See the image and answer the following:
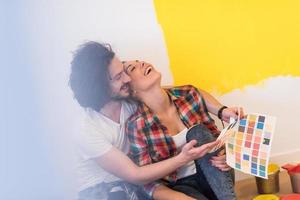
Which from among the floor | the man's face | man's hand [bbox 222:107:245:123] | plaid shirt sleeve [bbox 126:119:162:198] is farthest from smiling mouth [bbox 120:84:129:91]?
the floor

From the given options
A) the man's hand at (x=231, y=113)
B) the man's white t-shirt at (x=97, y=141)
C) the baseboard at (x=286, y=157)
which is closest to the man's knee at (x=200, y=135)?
the man's hand at (x=231, y=113)

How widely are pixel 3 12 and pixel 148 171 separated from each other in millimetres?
689

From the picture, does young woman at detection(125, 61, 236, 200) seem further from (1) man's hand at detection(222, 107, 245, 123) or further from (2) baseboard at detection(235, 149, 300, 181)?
(2) baseboard at detection(235, 149, 300, 181)

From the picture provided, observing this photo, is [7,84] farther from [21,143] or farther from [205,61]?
[205,61]

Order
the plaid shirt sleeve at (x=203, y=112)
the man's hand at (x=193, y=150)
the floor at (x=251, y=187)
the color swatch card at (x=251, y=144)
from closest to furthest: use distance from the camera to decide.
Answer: the man's hand at (x=193, y=150), the color swatch card at (x=251, y=144), the plaid shirt sleeve at (x=203, y=112), the floor at (x=251, y=187)

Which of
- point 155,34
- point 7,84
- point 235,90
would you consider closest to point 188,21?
point 155,34

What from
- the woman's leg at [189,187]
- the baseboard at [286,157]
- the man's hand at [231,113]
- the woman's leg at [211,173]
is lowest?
the baseboard at [286,157]

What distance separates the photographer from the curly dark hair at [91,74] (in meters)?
1.23

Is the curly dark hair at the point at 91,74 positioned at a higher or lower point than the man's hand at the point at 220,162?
higher

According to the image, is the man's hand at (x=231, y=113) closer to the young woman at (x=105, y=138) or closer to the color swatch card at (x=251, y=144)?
the color swatch card at (x=251, y=144)

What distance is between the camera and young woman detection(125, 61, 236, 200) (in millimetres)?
1274

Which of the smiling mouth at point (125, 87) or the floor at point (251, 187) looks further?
the floor at point (251, 187)

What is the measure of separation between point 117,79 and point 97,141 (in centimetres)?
22

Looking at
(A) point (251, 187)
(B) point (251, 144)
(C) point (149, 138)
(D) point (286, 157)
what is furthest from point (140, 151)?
(D) point (286, 157)
